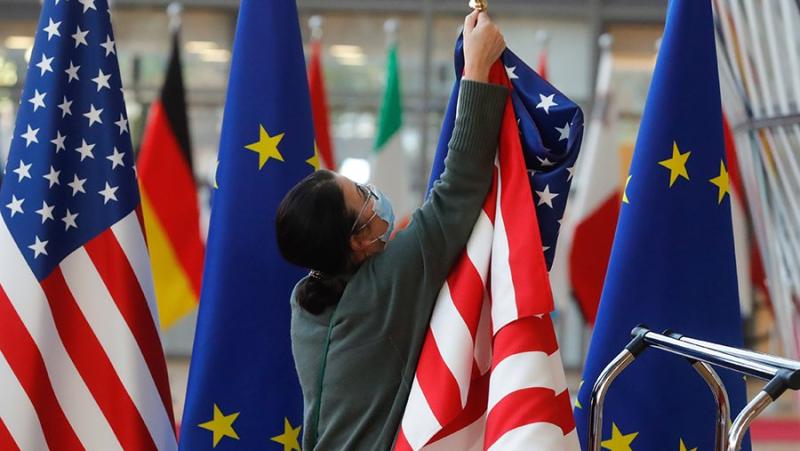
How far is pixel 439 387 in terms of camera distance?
205 cm

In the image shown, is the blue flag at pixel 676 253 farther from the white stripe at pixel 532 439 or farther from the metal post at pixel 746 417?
the metal post at pixel 746 417

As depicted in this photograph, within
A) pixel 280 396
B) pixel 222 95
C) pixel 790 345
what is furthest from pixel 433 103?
pixel 280 396

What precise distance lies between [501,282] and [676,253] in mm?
754

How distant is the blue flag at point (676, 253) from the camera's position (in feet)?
8.70

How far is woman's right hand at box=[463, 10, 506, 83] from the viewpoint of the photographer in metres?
2.12

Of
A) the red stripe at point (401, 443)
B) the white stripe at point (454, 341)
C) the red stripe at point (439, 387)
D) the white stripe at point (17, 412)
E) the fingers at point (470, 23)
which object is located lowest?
the white stripe at point (17, 412)

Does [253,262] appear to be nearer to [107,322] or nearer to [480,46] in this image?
[107,322]

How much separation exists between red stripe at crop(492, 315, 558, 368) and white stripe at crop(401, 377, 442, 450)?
0.16 metres

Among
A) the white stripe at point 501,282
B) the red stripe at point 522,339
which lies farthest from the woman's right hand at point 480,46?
the red stripe at point 522,339

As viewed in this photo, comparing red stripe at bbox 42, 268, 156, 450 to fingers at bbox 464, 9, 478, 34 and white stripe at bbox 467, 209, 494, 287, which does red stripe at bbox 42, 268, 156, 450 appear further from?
fingers at bbox 464, 9, 478, 34

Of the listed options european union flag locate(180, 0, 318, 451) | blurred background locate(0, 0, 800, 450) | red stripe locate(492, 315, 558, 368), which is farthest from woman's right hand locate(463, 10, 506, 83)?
blurred background locate(0, 0, 800, 450)

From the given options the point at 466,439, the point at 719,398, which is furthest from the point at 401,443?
the point at 719,398

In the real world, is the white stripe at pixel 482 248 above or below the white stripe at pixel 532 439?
above

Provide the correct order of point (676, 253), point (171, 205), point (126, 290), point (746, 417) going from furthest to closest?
point (171, 205) < point (126, 290) < point (676, 253) < point (746, 417)
